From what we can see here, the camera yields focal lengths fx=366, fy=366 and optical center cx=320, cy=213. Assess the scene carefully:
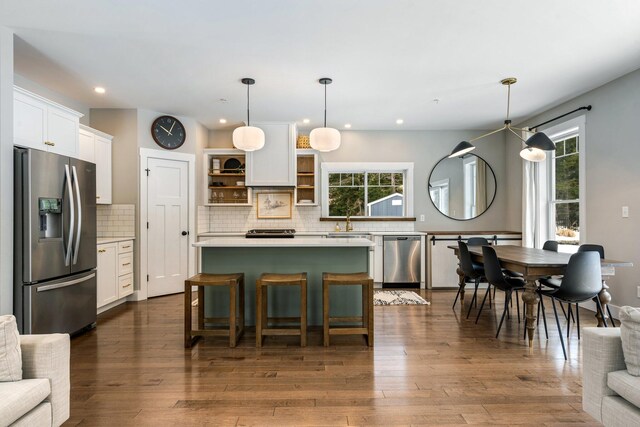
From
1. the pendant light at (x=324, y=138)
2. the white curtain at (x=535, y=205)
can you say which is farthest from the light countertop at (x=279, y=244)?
the white curtain at (x=535, y=205)

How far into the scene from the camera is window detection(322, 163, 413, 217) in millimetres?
6371

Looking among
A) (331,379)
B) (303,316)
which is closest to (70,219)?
(303,316)

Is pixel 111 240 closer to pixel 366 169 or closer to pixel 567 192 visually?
pixel 366 169

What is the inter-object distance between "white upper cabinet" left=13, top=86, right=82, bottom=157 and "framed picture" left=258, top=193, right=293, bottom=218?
2896 millimetres

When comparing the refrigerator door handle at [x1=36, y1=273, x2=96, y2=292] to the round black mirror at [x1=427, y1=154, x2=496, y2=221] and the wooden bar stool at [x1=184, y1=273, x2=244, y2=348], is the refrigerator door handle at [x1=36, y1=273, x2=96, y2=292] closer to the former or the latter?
the wooden bar stool at [x1=184, y1=273, x2=244, y2=348]

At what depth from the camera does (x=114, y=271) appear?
4477 mm

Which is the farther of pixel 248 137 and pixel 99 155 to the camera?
pixel 99 155

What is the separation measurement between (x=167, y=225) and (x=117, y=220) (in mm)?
637

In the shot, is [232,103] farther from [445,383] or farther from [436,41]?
[445,383]

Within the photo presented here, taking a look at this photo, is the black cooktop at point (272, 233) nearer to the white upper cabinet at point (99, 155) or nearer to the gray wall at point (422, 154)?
the gray wall at point (422, 154)

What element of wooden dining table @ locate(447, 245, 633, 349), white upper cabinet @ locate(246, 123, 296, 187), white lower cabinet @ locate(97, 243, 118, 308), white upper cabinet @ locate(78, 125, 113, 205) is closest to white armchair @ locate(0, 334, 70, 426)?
white lower cabinet @ locate(97, 243, 118, 308)

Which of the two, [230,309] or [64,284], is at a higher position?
[64,284]

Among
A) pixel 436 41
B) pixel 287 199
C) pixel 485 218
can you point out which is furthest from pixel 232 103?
pixel 485 218

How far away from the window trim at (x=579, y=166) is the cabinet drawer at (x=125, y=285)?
5.76m
